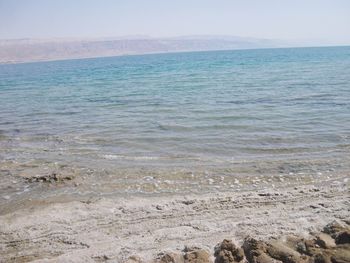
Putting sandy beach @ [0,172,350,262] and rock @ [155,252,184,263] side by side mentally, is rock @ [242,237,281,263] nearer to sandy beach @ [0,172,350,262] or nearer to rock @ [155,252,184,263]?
sandy beach @ [0,172,350,262]

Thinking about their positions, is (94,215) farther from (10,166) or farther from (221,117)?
(221,117)

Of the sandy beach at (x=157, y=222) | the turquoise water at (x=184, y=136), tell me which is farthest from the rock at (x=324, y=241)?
the turquoise water at (x=184, y=136)

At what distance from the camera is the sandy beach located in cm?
543

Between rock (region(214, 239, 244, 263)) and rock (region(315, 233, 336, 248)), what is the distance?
1.18 meters

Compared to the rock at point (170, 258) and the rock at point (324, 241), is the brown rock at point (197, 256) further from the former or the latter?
the rock at point (324, 241)

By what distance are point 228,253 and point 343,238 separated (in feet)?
5.62

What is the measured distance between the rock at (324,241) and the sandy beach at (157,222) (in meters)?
0.30

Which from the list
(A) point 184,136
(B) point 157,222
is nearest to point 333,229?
(B) point 157,222

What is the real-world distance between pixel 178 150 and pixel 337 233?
6163 mm

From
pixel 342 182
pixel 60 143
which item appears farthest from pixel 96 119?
pixel 342 182

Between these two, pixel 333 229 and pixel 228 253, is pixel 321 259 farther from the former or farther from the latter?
pixel 228 253

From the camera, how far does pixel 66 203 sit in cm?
727

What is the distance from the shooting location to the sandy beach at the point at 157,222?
5430mm

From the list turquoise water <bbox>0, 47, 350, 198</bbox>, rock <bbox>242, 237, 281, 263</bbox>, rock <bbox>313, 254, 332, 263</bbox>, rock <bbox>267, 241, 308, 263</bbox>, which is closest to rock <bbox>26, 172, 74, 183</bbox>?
turquoise water <bbox>0, 47, 350, 198</bbox>
